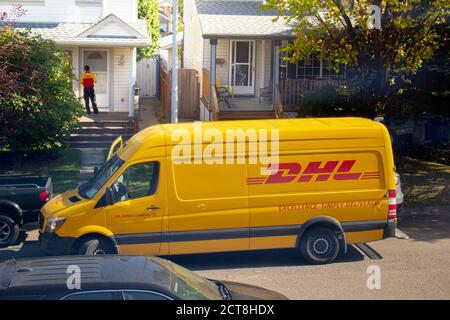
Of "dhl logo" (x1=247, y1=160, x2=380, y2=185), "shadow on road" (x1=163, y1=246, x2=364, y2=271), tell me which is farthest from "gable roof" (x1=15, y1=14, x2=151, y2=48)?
"dhl logo" (x1=247, y1=160, x2=380, y2=185)

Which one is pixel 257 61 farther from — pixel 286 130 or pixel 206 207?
pixel 206 207

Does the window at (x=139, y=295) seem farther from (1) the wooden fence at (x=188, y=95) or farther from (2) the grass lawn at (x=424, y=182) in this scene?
(1) the wooden fence at (x=188, y=95)

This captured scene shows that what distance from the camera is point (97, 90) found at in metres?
24.6

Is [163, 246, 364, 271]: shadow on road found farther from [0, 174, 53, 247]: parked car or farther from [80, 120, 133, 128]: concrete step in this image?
[80, 120, 133, 128]: concrete step

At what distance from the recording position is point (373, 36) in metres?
16.9

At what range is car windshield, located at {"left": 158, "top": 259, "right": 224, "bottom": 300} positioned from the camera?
6.02m

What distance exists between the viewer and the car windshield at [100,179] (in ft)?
35.4

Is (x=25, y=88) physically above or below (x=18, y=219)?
above

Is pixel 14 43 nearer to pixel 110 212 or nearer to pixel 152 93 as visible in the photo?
pixel 110 212

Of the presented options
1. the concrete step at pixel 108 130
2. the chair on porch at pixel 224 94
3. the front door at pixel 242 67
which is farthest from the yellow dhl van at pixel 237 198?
the front door at pixel 242 67

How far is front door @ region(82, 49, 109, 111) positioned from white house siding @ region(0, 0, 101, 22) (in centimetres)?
121
